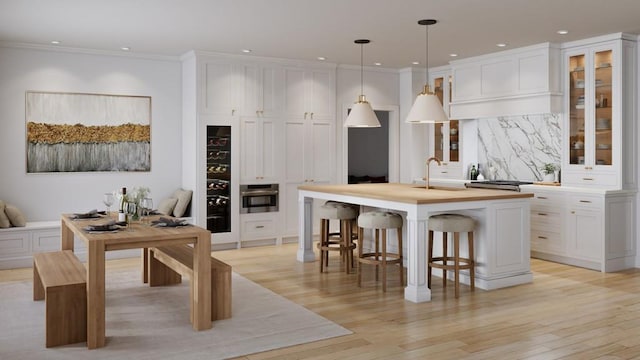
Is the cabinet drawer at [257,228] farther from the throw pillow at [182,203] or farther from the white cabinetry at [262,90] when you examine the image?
the white cabinetry at [262,90]

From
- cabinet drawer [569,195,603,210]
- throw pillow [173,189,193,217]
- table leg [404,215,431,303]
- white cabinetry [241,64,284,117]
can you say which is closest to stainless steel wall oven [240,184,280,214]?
throw pillow [173,189,193,217]

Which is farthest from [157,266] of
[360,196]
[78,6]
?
[78,6]

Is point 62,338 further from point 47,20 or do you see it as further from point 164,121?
point 164,121

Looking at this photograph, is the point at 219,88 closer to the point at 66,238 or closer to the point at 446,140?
the point at 66,238

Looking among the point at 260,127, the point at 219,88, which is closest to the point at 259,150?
the point at 260,127

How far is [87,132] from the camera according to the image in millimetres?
7074

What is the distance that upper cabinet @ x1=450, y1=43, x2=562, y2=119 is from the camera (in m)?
6.66

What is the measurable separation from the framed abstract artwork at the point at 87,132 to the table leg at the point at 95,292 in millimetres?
3686

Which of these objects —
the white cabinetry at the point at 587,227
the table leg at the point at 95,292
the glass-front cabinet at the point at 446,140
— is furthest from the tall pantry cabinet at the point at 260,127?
the table leg at the point at 95,292

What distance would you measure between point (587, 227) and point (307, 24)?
371cm

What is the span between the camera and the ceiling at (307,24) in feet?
16.2

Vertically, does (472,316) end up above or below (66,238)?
below

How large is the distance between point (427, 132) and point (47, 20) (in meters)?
5.46

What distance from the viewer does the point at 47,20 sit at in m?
5.50
